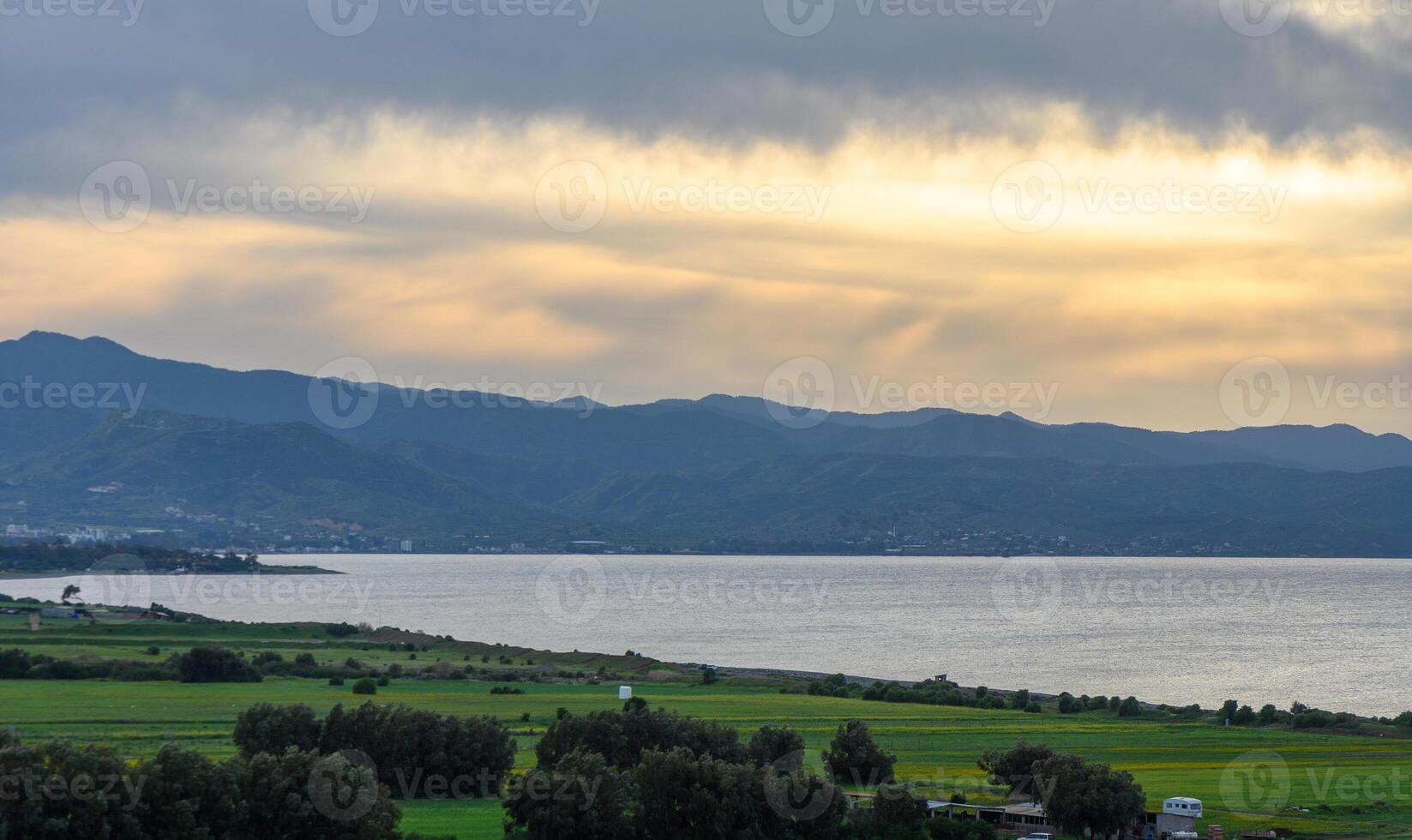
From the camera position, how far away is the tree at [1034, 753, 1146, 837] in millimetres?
44500

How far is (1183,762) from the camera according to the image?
6088cm

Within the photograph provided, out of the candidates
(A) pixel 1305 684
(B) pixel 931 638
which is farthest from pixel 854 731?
(B) pixel 931 638

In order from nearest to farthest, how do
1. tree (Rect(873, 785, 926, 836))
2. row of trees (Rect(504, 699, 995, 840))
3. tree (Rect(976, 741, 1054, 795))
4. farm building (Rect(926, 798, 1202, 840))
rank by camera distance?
row of trees (Rect(504, 699, 995, 840)) → tree (Rect(873, 785, 926, 836)) → farm building (Rect(926, 798, 1202, 840)) → tree (Rect(976, 741, 1054, 795))

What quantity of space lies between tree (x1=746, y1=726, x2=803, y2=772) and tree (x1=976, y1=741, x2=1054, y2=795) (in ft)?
22.8

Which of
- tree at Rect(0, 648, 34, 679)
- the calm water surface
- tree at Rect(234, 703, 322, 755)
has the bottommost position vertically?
tree at Rect(234, 703, 322, 755)

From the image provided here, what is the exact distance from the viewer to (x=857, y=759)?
53.3 m

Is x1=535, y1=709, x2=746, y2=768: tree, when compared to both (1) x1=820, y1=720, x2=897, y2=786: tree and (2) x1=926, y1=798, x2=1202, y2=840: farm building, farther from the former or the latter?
(2) x1=926, y1=798, x2=1202, y2=840: farm building

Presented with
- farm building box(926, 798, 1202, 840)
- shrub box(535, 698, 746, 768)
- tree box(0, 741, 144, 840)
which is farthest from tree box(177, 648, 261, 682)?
farm building box(926, 798, 1202, 840)

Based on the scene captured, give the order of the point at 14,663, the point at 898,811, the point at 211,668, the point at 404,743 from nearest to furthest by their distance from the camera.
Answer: the point at 898,811 → the point at 404,743 → the point at 14,663 → the point at 211,668

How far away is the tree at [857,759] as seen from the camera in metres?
53.1

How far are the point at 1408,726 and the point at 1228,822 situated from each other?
3704 cm

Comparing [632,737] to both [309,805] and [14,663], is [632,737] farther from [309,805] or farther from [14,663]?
[14,663]

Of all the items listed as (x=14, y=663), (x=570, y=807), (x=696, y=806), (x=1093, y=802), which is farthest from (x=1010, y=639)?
(x=570, y=807)

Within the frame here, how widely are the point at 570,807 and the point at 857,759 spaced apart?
15.9 metres
